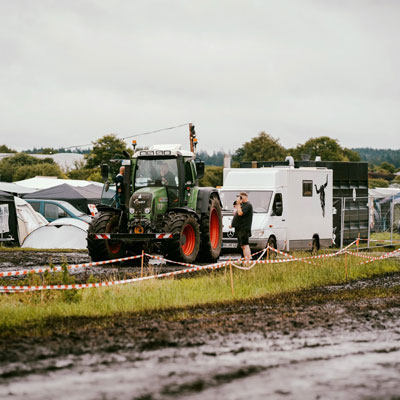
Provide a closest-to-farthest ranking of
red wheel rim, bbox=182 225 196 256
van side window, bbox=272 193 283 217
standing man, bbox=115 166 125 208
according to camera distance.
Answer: red wheel rim, bbox=182 225 196 256, standing man, bbox=115 166 125 208, van side window, bbox=272 193 283 217

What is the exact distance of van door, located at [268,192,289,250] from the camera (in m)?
24.7

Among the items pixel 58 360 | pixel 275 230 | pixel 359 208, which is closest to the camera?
pixel 58 360

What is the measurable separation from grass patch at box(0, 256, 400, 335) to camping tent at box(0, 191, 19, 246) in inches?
562

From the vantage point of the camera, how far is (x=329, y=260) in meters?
20.9

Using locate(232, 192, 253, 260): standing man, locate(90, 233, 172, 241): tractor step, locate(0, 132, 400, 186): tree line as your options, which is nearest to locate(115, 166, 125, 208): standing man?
locate(90, 233, 172, 241): tractor step

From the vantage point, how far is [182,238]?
20.1 meters

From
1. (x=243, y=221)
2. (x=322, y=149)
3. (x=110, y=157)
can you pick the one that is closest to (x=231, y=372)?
(x=243, y=221)

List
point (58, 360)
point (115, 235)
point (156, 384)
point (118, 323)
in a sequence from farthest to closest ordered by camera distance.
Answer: point (115, 235), point (118, 323), point (58, 360), point (156, 384)

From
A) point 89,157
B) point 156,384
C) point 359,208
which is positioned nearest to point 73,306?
point 156,384

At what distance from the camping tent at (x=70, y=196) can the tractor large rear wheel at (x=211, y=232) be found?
20.3 meters

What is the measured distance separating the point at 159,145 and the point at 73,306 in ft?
32.0

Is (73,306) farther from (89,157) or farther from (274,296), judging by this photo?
(89,157)

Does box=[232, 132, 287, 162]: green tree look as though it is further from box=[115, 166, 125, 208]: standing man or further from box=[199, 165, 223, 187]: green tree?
box=[115, 166, 125, 208]: standing man

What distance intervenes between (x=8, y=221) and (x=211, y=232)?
11.1 meters
